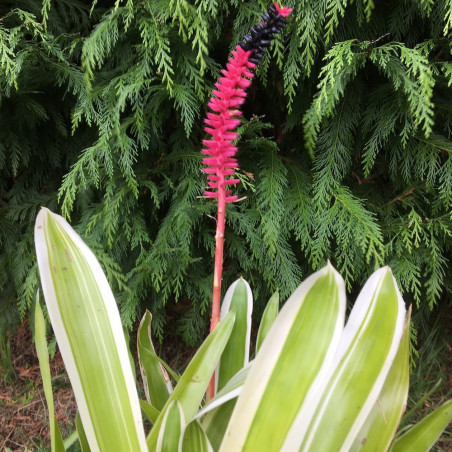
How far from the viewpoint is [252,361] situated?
0.77 metres

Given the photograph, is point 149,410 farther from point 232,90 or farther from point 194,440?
point 232,90

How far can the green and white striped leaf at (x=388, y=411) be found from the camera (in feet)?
2.70

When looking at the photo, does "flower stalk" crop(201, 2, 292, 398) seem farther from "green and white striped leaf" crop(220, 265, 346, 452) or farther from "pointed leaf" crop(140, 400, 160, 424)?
"pointed leaf" crop(140, 400, 160, 424)

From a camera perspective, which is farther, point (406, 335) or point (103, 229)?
point (103, 229)

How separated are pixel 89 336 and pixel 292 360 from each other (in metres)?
0.33

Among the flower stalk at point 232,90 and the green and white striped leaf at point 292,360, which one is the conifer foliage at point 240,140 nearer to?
the flower stalk at point 232,90

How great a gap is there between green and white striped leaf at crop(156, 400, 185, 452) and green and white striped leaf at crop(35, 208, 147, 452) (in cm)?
3

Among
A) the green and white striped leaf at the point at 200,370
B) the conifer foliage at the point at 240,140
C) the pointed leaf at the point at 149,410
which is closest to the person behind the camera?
the green and white striped leaf at the point at 200,370

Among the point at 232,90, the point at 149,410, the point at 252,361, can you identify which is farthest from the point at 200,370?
the point at 232,90

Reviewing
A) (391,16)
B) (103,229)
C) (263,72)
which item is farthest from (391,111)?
(103,229)

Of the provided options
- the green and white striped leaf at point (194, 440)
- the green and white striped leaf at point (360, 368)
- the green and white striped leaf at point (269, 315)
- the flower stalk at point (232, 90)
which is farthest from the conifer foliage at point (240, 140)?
the green and white striped leaf at point (194, 440)

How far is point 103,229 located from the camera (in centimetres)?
153

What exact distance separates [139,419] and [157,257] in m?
0.80

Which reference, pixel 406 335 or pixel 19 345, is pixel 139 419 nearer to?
pixel 406 335
